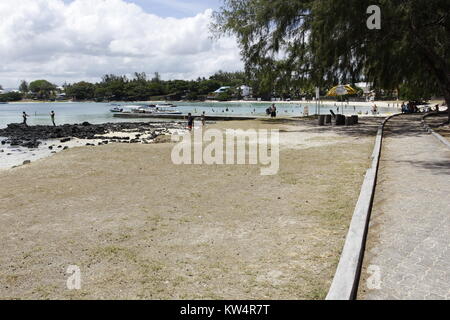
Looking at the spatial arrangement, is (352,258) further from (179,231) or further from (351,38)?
(351,38)

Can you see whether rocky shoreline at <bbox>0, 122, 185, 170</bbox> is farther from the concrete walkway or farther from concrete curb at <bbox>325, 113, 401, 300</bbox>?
concrete curb at <bbox>325, 113, 401, 300</bbox>

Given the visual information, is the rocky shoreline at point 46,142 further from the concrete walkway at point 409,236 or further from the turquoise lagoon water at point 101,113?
the turquoise lagoon water at point 101,113

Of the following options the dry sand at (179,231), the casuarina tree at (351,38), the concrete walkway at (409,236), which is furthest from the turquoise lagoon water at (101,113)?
the dry sand at (179,231)

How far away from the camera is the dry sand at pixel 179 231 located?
450 cm

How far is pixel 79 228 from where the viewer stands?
664 cm

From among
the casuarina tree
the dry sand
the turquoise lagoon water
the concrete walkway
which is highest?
the casuarina tree

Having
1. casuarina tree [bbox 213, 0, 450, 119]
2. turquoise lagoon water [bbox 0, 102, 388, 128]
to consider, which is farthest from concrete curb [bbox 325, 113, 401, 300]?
turquoise lagoon water [bbox 0, 102, 388, 128]

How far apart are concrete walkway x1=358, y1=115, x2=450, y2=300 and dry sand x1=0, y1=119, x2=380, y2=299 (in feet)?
1.58

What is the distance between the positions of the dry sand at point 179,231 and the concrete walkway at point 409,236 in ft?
1.58

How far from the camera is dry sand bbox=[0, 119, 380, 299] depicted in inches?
177

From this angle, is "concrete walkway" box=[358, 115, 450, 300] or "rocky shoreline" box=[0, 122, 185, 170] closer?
"concrete walkway" box=[358, 115, 450, 300]

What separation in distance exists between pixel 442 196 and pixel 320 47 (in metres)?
16.0
